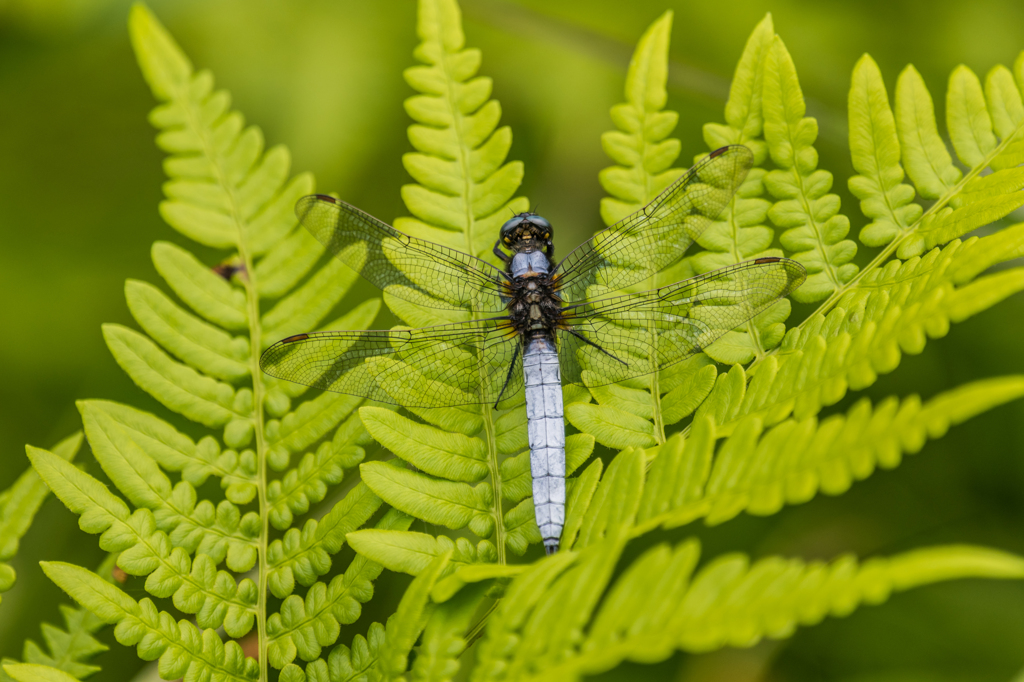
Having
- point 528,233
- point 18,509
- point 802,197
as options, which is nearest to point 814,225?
point 802,197

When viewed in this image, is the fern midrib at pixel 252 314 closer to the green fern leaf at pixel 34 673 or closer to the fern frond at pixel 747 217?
the green fern leaf at pixel 34 673

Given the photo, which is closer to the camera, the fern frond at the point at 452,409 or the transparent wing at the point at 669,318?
the fern frond at the point at 452,409

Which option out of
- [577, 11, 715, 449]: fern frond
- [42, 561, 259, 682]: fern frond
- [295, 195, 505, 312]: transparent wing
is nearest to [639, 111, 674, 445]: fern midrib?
[577, 11, 715, 449]: fern frond

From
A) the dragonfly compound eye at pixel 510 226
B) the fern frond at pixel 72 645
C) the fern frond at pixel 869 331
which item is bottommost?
the fern frond at pixel 72 645

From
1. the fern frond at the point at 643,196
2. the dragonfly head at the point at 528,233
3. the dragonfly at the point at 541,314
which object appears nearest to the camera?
the fern frond at the point at 643,196

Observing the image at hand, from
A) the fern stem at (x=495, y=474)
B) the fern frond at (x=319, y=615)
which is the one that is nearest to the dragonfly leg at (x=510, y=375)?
the fern stem at (x=495, y=474)

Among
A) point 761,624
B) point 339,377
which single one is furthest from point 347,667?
point 761,624
